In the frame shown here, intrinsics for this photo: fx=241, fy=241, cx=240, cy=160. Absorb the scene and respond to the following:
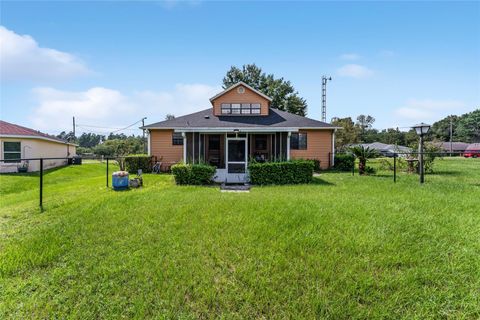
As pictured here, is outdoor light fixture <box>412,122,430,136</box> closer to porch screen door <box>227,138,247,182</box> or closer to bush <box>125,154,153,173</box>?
porch screen door <box>227,138,247,182</box>

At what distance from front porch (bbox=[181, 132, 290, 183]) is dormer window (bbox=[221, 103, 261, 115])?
2365mm

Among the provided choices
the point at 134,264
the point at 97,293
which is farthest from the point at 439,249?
the point at 97,293

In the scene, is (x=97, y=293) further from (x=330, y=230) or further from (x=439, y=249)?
(x=439, y=249)

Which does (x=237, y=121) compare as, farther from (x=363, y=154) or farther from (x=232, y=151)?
(x=363, y=154)

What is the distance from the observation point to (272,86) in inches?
1309

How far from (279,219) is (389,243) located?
6.05 feet

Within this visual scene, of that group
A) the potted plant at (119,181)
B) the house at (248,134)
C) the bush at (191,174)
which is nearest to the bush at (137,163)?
the house at (248,134)

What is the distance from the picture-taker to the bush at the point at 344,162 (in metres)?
16.3

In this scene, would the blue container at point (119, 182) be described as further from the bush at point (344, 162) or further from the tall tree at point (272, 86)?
the tall tree at point (272, 86)

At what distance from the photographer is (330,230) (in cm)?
425

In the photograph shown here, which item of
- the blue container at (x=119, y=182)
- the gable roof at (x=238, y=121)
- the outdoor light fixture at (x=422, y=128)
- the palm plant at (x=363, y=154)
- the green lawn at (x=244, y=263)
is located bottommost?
the green lawn at (x=244, y=263)

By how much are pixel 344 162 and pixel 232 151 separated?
824 centimetres

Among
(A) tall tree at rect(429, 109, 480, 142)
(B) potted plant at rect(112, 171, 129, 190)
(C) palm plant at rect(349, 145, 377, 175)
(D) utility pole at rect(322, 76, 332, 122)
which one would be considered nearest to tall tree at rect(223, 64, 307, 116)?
(D) utility pole at rect(322, 76, 332, 122)

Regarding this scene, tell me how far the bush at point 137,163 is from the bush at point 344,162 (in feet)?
40.9
